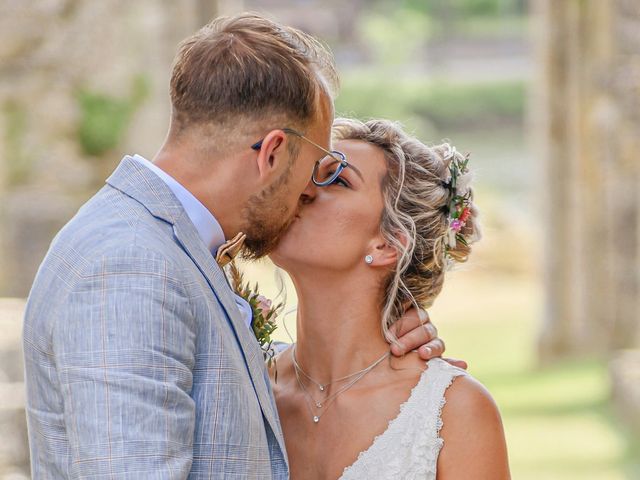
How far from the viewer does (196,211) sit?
6.92ft

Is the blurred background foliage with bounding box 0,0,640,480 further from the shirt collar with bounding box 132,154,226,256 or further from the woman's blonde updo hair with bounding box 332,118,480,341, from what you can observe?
the shirt collar with bounding box 132,154,226,256

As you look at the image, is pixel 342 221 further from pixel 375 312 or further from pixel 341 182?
pixel 375 312

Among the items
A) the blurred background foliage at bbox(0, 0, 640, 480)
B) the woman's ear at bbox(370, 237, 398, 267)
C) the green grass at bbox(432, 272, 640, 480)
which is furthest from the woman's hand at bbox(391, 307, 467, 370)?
the green grass at bbox(432, 272, 640, 480)

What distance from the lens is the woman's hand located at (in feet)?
9.22

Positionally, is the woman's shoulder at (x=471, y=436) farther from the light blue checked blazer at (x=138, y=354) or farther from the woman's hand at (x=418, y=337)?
the light blue checked blazer at (x=138, y=354)

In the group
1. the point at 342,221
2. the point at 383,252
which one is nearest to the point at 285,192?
the point at 342,221

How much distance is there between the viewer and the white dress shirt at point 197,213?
209 centimetres

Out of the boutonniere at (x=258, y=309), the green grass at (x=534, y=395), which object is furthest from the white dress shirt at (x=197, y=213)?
the green grass at (x=534, y=395)

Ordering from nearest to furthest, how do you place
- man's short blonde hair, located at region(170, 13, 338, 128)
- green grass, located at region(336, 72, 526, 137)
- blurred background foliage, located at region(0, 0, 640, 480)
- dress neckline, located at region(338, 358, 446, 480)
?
1. man's short blonde hair, located at region(170, 13, 338, 128)
2. dress neckline, located at region(338, 358, 446, 480)
3. blurred background foliage, located at region(0, 0, 640, 480)
4. green grass, located at region(336, 72, 526, 137)

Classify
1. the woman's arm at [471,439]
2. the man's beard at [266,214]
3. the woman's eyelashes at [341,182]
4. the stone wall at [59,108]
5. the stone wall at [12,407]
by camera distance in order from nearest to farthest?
the man's beard at [266,214] < the woman's arm at [471,439] < the woman's eyelashes at [341,182] < the stone wall at [12,407] < the stone wall at [59,108]

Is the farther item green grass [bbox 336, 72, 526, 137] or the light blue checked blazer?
green grass [bbox 336, 72, 526, 137]

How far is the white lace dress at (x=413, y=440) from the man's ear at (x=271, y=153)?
2.63 feet

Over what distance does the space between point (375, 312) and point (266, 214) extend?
31.0 inches

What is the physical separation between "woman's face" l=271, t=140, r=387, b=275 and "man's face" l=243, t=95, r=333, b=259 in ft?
1.53
